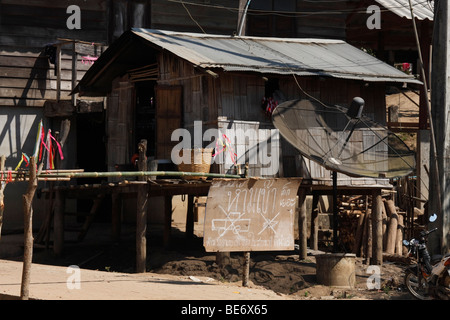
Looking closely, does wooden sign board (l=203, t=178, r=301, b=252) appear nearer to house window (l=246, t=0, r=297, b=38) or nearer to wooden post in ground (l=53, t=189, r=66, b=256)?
wooden post in ground (l=53, t=189, r=66, b=256)

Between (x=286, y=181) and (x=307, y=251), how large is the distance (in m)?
5.82

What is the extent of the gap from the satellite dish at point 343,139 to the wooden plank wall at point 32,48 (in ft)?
27.5

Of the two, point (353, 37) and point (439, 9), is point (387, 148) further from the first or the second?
point (353, 37)

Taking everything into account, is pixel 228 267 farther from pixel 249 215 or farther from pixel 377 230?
pixel 377 230

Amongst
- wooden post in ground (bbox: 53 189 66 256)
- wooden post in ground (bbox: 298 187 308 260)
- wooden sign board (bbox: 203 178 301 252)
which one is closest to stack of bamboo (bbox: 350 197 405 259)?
wooden post in ground (bbox: 298 187 308 260)

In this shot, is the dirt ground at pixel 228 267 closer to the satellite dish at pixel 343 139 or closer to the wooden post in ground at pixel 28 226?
the satellite dish at pixel 343 139

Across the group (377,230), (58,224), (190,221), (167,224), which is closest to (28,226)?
(167,224)

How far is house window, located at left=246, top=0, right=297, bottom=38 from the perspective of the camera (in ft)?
78.9

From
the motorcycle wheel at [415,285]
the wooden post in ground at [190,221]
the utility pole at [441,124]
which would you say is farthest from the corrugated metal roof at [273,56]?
the motorcycle wheel at [415,285]

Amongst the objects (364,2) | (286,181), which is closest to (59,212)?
(286,181)

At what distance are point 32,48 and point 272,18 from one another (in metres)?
7.72

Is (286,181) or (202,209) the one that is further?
(202,209)
